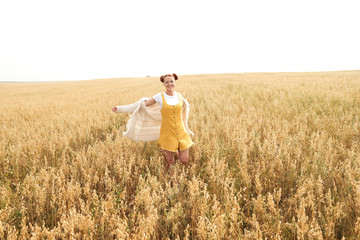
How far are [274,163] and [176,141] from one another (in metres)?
1.37

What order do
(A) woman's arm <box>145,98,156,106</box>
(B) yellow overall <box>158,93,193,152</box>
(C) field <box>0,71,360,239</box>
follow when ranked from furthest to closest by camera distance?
(A) woman's arm <box>145,98,156,106</box>
(B) yellow overall <box>158,93,193,152</box>
(C) field <box>0,71,360,239</box>

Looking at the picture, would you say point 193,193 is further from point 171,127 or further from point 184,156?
point 171,127

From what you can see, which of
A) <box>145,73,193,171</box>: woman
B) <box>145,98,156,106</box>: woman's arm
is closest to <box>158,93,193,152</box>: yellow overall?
<box>145,73,193,171</box>: woman

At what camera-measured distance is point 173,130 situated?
8.98 ft

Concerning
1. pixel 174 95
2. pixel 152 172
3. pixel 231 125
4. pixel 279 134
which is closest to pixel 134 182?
pixel 152 172

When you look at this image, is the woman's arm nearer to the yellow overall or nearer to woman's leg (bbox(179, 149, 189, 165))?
the yellow overall

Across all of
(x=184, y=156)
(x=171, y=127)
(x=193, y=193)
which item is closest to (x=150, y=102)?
(x=171, y=127)

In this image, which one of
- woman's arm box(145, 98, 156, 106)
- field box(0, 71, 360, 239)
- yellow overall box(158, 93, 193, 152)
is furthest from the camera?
woman's arm box(145, 98, 156, 106)

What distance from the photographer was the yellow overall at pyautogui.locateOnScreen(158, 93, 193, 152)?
2713mm

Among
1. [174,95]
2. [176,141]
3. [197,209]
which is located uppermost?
[174,95]

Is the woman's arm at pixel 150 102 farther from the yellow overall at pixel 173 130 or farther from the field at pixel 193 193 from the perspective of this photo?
the field at pixel 193 193

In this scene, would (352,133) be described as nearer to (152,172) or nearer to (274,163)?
(274,163)

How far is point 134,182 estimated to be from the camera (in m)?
2.40

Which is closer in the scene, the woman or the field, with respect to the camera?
the field
